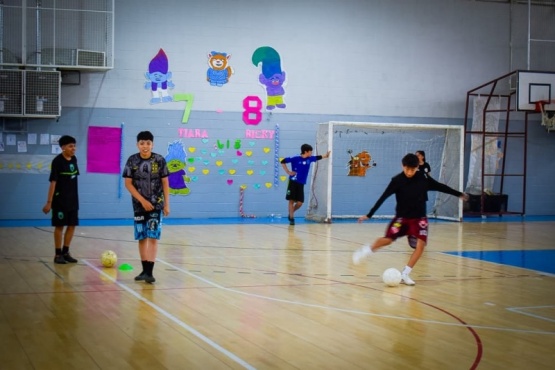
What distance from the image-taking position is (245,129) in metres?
19.7

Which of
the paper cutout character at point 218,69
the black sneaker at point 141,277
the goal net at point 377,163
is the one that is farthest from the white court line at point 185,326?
the goal net at point 377,163

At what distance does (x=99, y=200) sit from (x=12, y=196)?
6.68 ft

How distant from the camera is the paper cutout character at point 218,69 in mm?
19297

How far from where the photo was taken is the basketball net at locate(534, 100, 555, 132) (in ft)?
68.1

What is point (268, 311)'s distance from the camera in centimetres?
746

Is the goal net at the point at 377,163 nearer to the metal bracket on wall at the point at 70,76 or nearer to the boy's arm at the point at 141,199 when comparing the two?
the metal bracket on wall at the point at 70,76

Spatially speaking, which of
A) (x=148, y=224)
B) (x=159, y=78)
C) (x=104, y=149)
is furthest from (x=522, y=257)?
(x=104, y=149)

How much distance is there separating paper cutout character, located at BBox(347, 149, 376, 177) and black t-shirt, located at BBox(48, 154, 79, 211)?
36.5 ft

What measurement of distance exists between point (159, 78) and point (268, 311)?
12401mm

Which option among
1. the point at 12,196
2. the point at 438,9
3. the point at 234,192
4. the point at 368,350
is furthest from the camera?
the point at 438,9

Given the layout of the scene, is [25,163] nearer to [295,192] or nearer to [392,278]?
[295,192]

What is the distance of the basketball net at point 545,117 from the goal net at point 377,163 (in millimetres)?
2616

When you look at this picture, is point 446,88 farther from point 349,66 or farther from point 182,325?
point 182,325

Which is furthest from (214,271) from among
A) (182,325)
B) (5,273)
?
(182,325)
